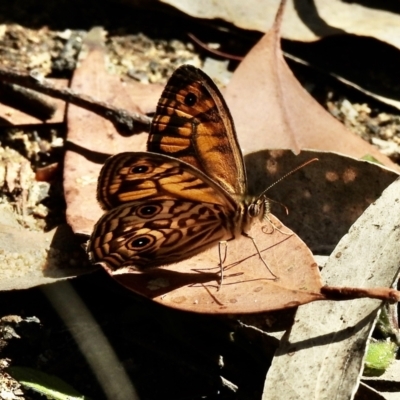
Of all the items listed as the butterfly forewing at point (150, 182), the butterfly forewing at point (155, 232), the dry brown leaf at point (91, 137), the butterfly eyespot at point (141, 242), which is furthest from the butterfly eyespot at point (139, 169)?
the dry brown leaf at point (91, 137)

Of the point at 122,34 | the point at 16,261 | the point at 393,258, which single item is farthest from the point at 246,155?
the point at 122,34

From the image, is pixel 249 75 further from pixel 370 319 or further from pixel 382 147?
pixel 370 319

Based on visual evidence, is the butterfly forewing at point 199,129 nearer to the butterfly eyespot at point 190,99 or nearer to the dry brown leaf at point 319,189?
the butterfly eyespot at point 190,99

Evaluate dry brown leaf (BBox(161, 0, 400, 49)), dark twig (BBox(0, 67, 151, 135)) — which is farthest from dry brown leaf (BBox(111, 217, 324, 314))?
dry brown leaf (BBox(161, 0, 400, 49))

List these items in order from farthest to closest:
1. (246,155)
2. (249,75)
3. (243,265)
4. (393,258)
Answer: (249,75) < (246,155) < (243,265) < (393,258)

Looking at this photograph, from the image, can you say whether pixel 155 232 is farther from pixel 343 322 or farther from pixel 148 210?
pixel 343 322

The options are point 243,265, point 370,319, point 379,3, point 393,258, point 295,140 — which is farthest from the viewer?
point 379,3
